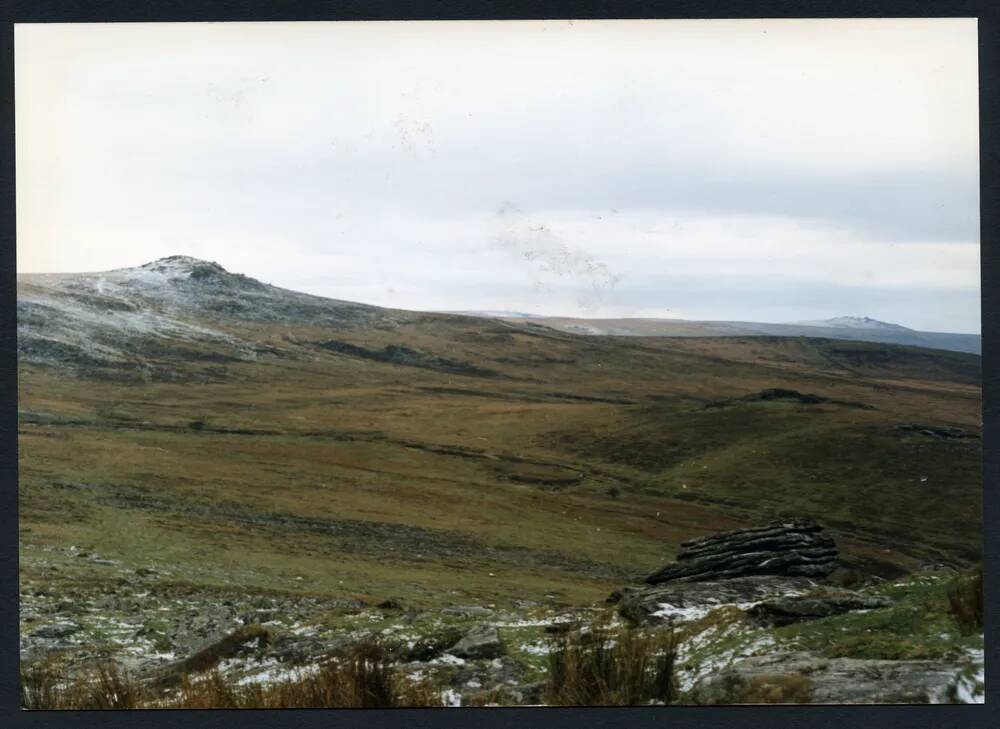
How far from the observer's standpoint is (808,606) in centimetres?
739

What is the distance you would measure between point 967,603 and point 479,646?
12.7 feet

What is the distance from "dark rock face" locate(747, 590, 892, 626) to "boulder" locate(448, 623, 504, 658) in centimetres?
201

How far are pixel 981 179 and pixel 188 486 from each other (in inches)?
287

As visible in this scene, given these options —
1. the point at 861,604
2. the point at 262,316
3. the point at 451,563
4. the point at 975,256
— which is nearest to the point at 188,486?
the point at 262,316

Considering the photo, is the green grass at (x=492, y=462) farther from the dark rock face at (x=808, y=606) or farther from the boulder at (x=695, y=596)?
the dark rock face at (x=808, y=606)

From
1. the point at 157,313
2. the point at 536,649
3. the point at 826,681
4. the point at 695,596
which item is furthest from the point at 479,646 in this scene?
the point at 157,313

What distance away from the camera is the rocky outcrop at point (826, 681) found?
6918 millimetres

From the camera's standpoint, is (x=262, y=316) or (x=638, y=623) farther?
(x=262, y=316)

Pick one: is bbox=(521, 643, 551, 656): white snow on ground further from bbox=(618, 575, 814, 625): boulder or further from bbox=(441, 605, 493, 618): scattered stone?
bbox=(618, 575, 814, 625): boulder

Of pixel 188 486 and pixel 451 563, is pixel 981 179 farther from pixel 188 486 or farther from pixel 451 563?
pixel 188 486

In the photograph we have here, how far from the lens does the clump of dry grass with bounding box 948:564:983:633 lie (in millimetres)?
7363

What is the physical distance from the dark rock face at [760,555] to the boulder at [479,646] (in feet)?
5.34

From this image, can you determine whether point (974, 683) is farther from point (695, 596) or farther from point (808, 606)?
point (695, 596)

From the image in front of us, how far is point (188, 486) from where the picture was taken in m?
8.53
